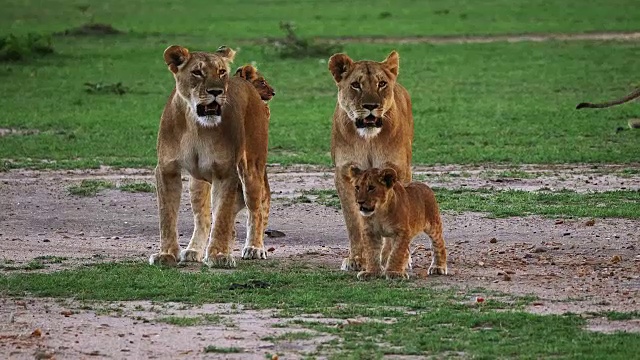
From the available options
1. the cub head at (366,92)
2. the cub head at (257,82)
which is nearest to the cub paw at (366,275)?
the cub head at (366,92)

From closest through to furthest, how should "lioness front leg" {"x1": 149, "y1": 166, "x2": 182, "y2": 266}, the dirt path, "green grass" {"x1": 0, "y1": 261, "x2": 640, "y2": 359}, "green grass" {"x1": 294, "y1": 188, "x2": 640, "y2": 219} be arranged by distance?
"green grass" {"x1": 0, "y1": 261, "x2": 640, "y2": 359} < "lioness front leg" {"x1": 149, "y1": 166, "x2": 182, "y2": 266} < "green grass" {"x1": 294, "y1": 188, "x2": 640, "y2": 219} < the dirt path

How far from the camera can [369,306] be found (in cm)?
746

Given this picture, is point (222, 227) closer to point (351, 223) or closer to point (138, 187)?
point (351, 223)

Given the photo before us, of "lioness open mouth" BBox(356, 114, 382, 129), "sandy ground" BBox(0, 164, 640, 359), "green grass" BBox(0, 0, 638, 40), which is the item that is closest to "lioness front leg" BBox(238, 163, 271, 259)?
"sandy ground" BBox(0, 164, 640, 359)

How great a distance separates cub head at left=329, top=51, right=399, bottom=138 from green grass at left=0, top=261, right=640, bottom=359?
86 cm

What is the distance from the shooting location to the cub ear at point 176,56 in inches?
352

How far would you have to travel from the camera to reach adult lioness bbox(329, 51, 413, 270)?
8.69m

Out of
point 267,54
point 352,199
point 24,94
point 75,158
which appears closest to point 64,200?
point 75,158

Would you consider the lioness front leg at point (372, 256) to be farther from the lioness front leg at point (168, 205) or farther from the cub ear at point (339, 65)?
the lioness front leg at point (168, 205)

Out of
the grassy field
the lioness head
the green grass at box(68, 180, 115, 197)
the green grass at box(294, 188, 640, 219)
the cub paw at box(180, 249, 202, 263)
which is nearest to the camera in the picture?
the lioness head

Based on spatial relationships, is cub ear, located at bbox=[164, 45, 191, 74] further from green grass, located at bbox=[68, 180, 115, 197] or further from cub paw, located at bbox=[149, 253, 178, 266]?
green grass, located at bbox=[68, 180, 115, 197]

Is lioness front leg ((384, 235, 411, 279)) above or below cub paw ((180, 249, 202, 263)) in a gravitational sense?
above

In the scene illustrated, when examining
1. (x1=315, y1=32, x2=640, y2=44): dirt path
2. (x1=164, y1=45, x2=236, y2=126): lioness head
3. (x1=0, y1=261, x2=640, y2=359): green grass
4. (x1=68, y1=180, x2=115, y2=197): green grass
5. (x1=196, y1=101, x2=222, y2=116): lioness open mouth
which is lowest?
(x1=0, y1=261, x2=640, y2=359): green grass

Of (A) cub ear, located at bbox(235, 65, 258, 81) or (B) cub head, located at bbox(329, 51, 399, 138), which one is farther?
(A) cub ear, located at bbox(235, 65, 258, 81)
